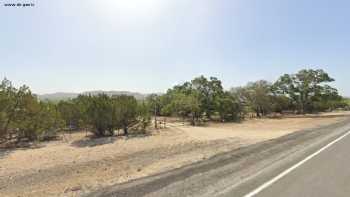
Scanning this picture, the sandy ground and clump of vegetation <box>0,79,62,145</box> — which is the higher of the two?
clump of vegetation <box>0,79,62,145</box>

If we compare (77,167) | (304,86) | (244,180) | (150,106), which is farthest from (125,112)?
(304,86)

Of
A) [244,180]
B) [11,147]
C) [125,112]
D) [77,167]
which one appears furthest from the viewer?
[125,112]

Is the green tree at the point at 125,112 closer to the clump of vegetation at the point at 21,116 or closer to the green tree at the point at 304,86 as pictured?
the clump of vegetation at the point at 21,116

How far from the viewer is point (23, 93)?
2238cm

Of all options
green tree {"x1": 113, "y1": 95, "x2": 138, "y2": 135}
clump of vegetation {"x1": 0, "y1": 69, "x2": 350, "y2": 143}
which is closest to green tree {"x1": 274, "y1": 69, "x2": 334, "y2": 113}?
clump of vegetation {"x1": 0, "y1": 69, "x2": 350, "y2": 143}

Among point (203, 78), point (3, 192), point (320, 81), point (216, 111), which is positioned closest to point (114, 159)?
point (3, 192)

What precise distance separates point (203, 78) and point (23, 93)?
33.2 m

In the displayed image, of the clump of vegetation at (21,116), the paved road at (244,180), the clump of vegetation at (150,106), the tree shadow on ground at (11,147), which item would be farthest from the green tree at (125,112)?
the paved road at (244,180)

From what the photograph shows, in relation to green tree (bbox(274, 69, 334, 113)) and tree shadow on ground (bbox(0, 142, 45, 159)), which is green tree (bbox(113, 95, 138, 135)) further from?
green tree (bbox(274, 69, 334, 113))

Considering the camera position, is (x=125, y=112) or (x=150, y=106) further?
(x=150, y=106)

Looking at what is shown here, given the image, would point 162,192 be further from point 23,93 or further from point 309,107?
point 309,107

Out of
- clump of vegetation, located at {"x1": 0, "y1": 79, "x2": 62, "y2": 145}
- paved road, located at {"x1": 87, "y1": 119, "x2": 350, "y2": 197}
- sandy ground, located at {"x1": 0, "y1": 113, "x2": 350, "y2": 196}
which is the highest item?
clump of vegetation, located at {"x1": 0, "y1": 79, "x2": 62, "y2": 145}

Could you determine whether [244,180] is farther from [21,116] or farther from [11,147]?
[21,116]

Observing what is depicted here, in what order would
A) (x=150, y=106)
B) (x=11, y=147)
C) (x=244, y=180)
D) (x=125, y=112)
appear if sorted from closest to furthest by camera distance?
(x=244, y=180) < (x=11, y=147) < (x=125, y=112) < (x=150, y=106)
